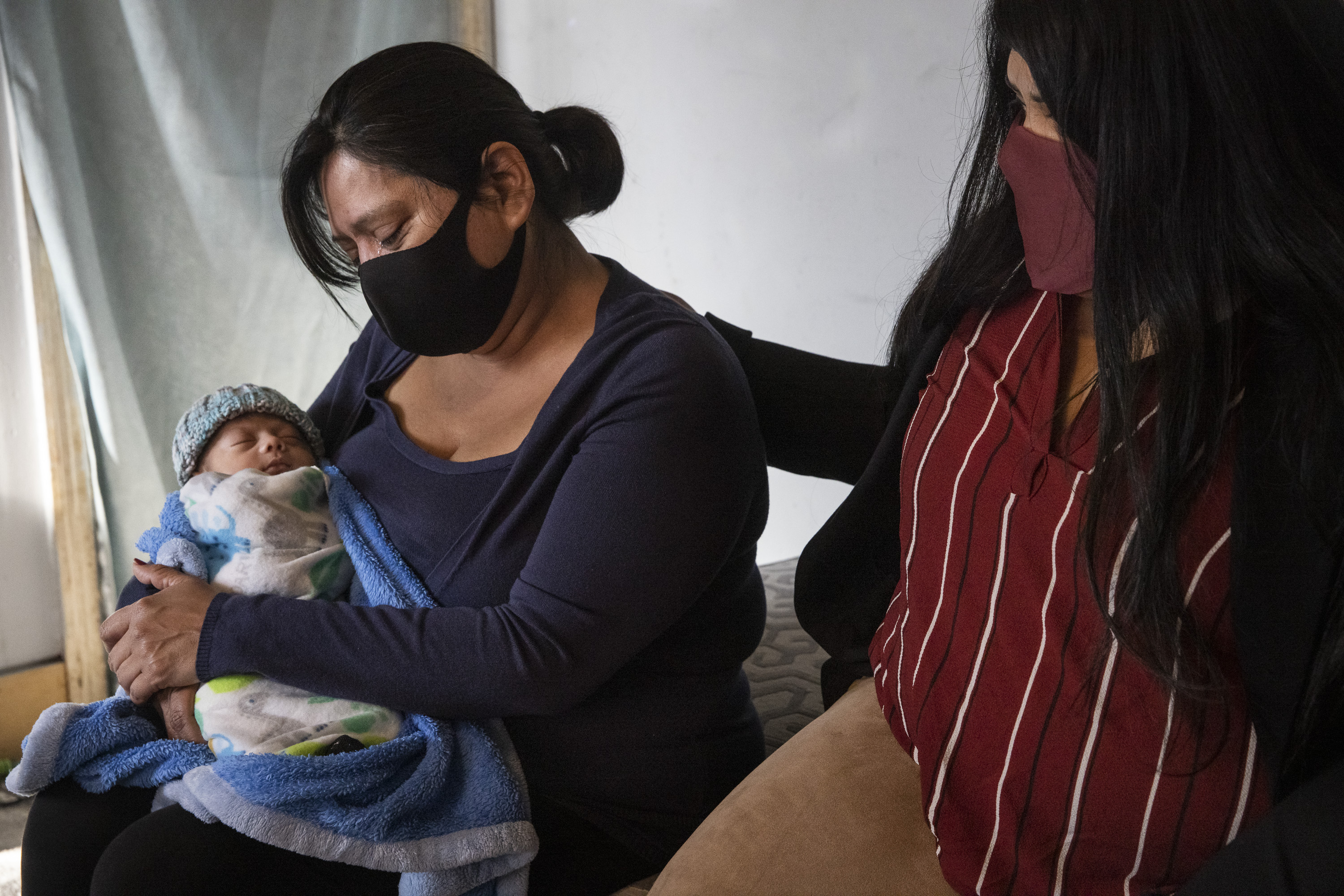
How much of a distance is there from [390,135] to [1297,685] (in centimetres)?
102

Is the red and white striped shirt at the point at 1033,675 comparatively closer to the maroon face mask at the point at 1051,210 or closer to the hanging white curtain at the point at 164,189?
the maroon face mask at the point at 1051,210

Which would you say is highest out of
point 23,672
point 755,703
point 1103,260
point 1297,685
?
point 1103,260

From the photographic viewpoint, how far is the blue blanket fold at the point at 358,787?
3.22 feet

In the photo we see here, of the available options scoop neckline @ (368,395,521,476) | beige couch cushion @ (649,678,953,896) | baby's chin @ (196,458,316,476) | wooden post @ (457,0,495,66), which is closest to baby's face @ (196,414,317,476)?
baby's chin @ (196,458,316,476)

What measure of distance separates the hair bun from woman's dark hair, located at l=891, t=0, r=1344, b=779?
24.8 inches

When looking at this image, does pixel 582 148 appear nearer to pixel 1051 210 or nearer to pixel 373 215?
pixel 373 215

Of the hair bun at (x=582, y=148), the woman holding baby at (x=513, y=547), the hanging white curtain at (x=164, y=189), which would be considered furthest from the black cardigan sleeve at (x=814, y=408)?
the hanging white curtain at (x=164, y=189)

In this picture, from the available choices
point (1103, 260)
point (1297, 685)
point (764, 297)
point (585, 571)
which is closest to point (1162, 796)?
point (1297, 685)

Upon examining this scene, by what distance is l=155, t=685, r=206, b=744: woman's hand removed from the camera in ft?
3.77

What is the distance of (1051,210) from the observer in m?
0.95

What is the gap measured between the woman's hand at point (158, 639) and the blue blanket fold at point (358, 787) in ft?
0.19

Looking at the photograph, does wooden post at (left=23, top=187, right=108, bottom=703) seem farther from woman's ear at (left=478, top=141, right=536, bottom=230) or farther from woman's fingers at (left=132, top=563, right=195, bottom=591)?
woman's ear at (left=478, top=141, right=536, bottom=230)

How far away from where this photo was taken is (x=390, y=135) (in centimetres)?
114

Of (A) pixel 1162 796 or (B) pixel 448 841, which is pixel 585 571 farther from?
(A) pixel 1162 796
